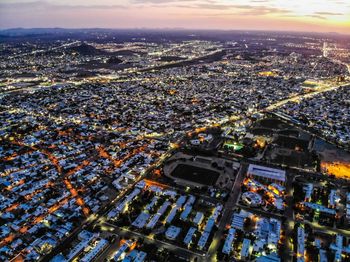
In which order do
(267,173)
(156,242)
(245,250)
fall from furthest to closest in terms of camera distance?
(267,173)
(156,242)
(245,250)

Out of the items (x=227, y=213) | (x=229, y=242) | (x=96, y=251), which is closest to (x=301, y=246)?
(x=229, y=242)

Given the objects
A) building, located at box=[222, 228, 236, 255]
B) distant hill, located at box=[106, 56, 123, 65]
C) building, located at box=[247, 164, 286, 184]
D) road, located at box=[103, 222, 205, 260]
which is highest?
distant hill, located at box=[106, 56, 123, 65]

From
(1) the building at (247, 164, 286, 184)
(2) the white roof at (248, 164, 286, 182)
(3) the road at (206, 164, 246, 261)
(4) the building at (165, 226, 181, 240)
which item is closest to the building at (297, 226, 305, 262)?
(3) the road at (206, 164, 246, 261)

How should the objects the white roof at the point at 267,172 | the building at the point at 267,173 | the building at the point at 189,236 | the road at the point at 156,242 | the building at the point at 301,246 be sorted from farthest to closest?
the white roof at the point at 267,172 → the building at the point at 267,173 → the building at the point at 189,236 → the road at the point at 156,242 → the building at the point at 301,246

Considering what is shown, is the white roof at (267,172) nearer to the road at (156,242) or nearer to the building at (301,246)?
the building at (301,246)

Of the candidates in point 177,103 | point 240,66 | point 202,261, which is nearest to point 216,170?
point 202,261

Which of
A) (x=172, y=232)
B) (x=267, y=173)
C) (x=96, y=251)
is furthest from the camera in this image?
(x=267, y=173)

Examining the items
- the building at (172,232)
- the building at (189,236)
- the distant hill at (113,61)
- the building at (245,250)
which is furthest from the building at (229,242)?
the distant hill at (113,61)

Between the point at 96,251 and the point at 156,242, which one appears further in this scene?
the point at 156,242

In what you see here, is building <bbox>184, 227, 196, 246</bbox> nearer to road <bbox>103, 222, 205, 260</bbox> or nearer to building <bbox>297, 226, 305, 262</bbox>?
road <bbox>103, 222, 205, 260</bbox>

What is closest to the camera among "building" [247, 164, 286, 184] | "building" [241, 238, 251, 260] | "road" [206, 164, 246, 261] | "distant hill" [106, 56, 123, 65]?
"building" [241, 238, 251, 260]

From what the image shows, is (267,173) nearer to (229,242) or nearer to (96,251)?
(229,242)
